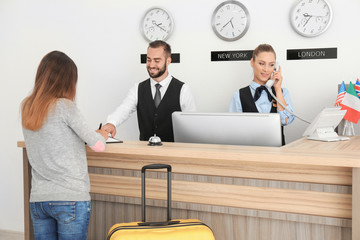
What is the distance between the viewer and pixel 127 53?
181 inches

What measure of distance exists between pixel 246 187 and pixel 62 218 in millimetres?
992

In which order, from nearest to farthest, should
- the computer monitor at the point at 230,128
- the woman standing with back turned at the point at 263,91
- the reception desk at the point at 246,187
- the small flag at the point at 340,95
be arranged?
1. the reception desk at the point at 246,187
2. the computer monitor at the point at 230,128
3. the small flag at the point at 340,95
4. the woman standing with back turned at the point at 263,91

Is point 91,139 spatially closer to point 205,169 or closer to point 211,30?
point 205,169

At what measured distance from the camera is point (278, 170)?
2156mm

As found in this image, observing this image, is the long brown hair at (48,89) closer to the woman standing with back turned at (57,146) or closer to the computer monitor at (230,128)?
the woman standing with back turned at (57,146)

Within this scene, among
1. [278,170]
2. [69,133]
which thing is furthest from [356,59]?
[69,133]

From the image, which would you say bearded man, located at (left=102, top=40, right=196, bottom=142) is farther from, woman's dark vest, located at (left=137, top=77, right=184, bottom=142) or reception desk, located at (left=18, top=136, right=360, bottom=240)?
reception desk, located at (left=18, top=136, right=360, bottom=240)

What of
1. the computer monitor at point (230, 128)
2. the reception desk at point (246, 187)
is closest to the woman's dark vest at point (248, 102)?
the reception desk at point (246, 187)

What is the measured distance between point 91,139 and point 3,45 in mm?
3547

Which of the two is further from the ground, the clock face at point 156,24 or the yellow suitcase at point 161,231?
the clock face at point 156,24

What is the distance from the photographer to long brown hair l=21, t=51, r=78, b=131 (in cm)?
212

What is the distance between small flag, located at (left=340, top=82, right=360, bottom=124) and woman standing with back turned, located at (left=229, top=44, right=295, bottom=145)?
0.42 metres

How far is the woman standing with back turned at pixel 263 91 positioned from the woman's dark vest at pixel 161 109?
1.76 feet

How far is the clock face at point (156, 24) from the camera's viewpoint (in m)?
4.40
